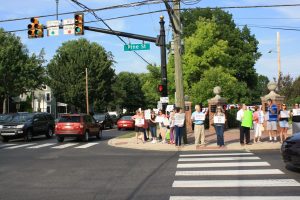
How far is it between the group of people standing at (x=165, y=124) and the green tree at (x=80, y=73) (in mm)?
39908

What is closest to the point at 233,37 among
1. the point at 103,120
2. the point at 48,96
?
the point at 103,120

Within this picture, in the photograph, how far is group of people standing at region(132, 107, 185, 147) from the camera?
1886 cm

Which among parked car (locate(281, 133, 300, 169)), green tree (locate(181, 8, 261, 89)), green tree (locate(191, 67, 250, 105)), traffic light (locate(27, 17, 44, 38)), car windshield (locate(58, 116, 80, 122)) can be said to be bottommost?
parked car (locate(281, 133, 300, 169))

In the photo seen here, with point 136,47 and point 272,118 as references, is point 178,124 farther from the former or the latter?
point 136,47

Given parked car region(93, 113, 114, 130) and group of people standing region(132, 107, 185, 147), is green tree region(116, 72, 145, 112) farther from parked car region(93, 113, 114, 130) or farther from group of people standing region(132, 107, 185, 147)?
group of people standing region(132, 107, 185, 147)

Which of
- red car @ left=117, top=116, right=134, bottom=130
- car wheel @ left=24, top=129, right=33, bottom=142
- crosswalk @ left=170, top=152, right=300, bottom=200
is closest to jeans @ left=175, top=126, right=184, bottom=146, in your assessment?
crosswalk @ left=170, top=152, right=300, bottom=200

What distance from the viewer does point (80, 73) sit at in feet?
205

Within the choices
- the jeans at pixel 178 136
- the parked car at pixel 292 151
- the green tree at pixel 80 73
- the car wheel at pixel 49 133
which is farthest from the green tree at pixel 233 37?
the parked car at pixel 292 151

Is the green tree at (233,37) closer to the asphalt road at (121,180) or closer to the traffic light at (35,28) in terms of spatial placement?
the traffic light at (35,28)

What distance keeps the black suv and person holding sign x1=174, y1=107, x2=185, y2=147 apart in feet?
34.3

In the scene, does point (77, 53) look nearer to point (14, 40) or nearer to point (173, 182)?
point (14, 40)

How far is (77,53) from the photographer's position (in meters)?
63.7

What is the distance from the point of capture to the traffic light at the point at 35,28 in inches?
861

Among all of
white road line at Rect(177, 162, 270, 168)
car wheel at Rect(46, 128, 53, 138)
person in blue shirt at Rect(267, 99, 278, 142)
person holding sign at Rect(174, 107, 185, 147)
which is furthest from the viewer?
car wheel at Rect(46, 128, 53, 138)
